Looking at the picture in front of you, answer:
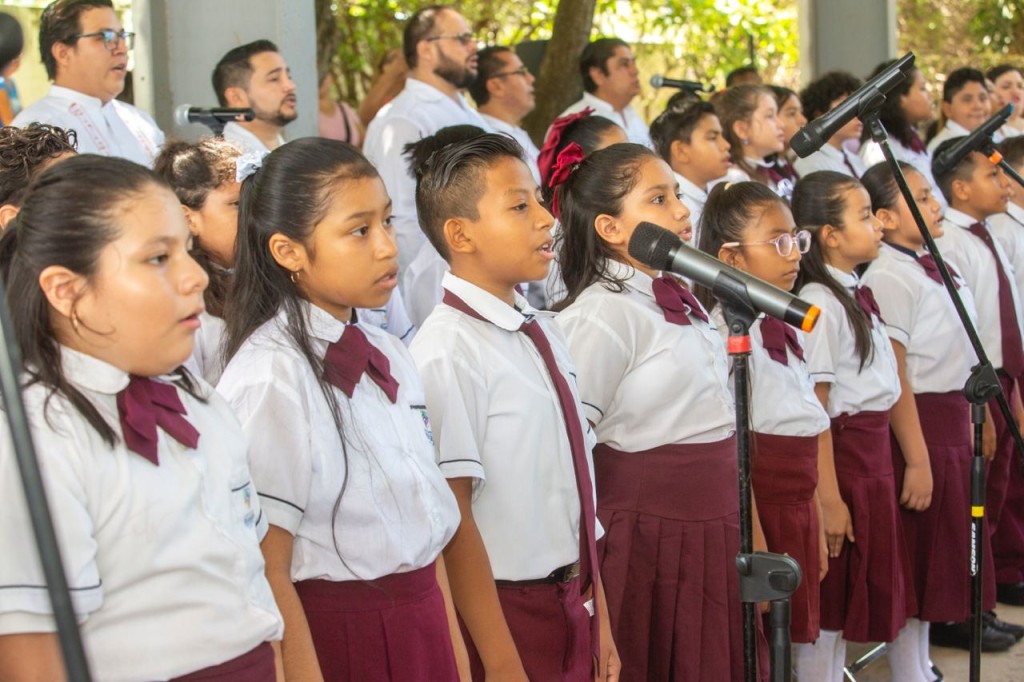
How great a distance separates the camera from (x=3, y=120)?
471 centimetres

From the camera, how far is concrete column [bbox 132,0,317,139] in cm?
484

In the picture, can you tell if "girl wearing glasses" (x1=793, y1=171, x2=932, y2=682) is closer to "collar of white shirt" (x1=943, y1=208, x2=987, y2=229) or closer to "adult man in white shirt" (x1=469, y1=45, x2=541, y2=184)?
"collar of white shirt" (x1=943, y1=208, x2=987, y2=229)

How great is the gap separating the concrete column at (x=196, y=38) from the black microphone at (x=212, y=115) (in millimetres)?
628

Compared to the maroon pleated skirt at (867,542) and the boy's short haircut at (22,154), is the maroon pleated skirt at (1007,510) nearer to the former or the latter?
the maroon pleated skirt at (867,542)

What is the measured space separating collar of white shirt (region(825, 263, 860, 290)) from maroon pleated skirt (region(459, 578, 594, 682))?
5.46 ft

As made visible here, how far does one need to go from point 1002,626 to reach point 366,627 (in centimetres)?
308

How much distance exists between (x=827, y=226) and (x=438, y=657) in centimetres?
223

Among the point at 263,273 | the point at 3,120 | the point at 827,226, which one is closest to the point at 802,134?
the point at 827,226

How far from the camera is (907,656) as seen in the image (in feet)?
12.9

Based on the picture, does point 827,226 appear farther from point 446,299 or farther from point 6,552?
point 6,552

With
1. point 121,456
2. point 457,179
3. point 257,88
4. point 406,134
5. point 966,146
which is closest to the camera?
point 121,456

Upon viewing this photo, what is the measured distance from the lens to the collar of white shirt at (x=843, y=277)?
3.83m

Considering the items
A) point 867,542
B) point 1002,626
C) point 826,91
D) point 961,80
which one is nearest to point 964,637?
point 1002,626

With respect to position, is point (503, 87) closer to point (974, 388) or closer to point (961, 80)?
point (961, 80)
